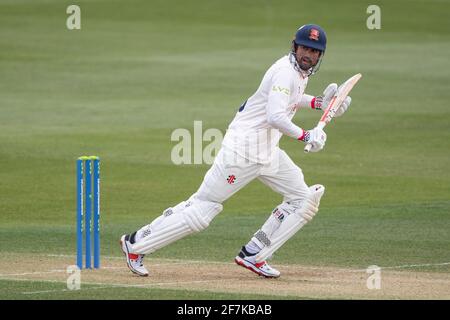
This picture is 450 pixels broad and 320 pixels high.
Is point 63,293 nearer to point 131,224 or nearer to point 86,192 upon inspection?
point 86,192

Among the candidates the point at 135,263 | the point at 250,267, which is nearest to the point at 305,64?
the point at 250,267

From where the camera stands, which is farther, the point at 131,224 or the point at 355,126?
the point at 355,126

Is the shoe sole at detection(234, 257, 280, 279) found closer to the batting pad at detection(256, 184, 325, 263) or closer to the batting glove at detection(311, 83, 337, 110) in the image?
the batting pad at detection(256, 184, 325, 263)

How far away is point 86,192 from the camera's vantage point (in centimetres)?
1064

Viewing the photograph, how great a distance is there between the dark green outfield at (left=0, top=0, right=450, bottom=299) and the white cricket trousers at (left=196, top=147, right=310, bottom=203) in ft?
3.80

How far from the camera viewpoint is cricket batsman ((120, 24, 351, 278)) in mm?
10055

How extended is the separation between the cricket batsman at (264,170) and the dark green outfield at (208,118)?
101 cm

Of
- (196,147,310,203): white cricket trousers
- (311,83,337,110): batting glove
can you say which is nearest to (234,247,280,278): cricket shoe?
(196,147,310,203): white cricket trousers

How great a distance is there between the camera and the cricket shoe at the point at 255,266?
10.5 meters

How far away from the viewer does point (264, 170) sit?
1036cm

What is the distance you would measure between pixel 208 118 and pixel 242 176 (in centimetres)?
1306
